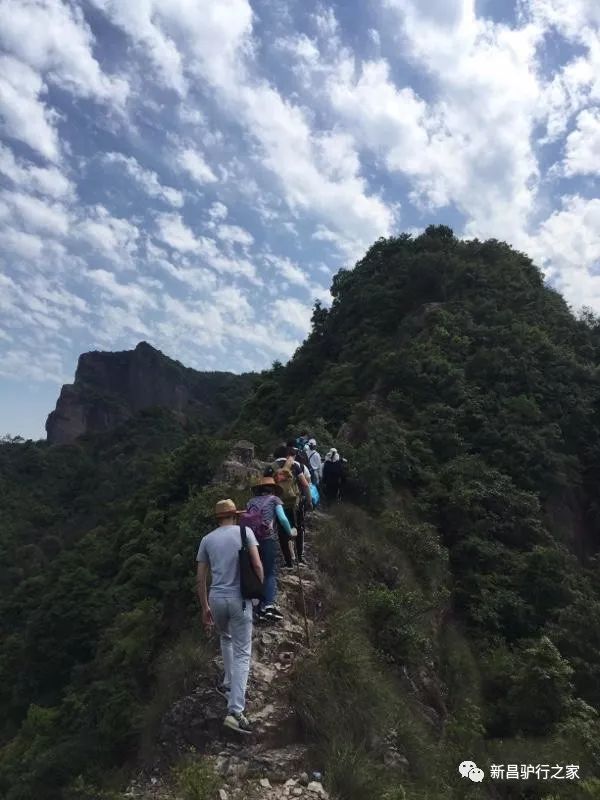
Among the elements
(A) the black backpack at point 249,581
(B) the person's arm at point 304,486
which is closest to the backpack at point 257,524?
(A) the black backpack at point 249,581

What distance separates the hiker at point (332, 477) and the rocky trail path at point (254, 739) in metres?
5.12

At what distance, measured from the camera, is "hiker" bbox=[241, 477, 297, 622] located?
570 cm

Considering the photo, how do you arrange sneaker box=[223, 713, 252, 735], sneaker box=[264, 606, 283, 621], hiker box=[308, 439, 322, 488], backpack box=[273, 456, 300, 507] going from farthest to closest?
hiker box=[308, 439, 322, 488]
backpack box=[273, 456, 300, 507]
sneaker box=[264, 606, 283, 621]
sneaker box=[223, 713, 252, 735]

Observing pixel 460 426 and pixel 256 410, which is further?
pixel 256 410

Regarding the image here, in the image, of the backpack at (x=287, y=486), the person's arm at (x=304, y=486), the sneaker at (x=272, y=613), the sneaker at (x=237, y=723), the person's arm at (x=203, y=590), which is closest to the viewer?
the sneaker at (x=237, y=723)

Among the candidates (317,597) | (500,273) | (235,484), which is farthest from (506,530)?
(500,273)

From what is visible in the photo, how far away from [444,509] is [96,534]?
2266 centimetres

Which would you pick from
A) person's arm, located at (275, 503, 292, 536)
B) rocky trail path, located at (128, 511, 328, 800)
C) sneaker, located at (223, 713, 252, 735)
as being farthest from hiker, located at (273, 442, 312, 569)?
sneaker, located at (223, 713, 252, 735)

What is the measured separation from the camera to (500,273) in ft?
85.1

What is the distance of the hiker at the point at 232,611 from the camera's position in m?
4.68

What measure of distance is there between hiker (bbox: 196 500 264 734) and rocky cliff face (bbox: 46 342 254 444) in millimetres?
79035

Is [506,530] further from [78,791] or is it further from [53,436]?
[53,436]

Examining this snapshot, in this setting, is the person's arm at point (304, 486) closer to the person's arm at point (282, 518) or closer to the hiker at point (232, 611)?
the person's arm at point (282, 518)

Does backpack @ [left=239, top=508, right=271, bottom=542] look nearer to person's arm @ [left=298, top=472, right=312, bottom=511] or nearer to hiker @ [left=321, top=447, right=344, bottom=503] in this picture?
person's arm @ [left=298, top=472, right=312, bottom=511]
